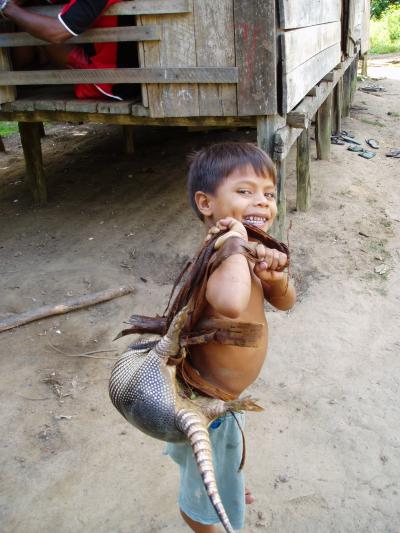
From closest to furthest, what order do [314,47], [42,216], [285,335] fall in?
[285,335] → [314,47] → [42,216]

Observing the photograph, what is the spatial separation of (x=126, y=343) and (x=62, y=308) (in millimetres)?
635

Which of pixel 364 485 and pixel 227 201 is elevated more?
pixel 227 201

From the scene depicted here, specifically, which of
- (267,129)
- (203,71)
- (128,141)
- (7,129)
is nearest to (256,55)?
(203,71)

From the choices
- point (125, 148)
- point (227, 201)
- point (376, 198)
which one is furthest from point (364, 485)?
point (125, 148)

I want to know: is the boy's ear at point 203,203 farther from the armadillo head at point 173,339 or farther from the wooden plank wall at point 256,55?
the wooden plank wall at point 256,55

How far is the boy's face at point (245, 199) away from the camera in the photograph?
1.84 m

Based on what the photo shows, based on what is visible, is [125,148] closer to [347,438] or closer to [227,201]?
[347,438]

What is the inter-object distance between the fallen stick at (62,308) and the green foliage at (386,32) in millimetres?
20835

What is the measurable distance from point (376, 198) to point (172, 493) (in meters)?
4.84

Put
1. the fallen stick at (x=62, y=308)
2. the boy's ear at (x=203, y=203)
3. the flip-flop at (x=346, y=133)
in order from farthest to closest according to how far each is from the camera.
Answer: the flip-flop at (x=346, y=133) → the fallen stick at (x=62, y=308) → the boy's ear at (x=203, y=203)

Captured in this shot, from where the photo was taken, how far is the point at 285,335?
425cm

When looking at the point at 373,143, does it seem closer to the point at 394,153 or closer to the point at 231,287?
the point at 394,153

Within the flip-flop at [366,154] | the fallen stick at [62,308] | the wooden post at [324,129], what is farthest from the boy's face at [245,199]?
the flip-flop at [366,154]

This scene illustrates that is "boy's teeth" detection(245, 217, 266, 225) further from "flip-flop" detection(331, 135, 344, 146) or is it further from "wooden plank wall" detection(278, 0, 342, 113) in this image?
"flip-flop" detection(331, 135, 344, 146)
